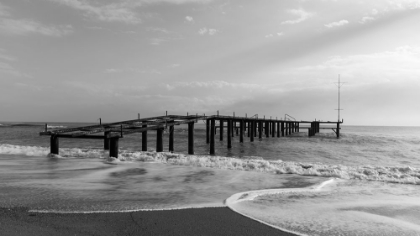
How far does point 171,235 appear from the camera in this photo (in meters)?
4.55

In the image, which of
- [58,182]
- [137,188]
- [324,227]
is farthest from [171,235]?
[58,182]

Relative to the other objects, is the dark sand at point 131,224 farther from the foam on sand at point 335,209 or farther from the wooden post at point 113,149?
the wooden post at point 113,149

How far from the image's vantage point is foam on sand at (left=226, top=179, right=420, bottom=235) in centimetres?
522

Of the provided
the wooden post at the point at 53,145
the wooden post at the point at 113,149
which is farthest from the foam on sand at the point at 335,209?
the wooden post at the point at 53,145

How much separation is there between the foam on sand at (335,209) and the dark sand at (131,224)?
0.65 meters

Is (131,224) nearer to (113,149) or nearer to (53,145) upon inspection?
(113,149)

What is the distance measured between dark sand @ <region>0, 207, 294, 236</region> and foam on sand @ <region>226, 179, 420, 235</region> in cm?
65

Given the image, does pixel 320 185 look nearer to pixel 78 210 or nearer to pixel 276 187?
pixel 276 187

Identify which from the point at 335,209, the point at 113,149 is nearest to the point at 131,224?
the point at 335,209

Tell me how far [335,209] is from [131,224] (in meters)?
4.53

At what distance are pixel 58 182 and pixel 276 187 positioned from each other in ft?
22.3

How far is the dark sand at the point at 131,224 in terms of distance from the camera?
A: 463 cm

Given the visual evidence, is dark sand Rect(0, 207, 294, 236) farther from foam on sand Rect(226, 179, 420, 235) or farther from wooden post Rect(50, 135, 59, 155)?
wooden post Rect(50, 135, 59, 155)

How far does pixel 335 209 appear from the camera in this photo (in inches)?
260
